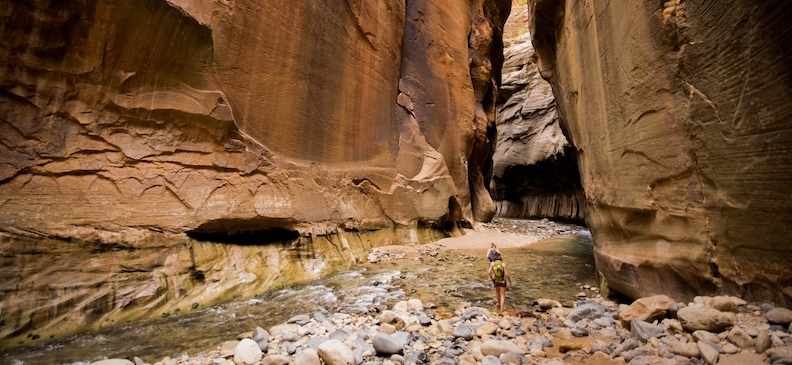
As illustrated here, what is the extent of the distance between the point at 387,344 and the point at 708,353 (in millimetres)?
2384

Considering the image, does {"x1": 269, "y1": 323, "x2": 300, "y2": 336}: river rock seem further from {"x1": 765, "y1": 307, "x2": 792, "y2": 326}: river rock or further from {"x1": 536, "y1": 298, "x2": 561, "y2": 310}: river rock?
{"x1": 765, "y1": 307, "x2": 792, "y2": 326}: river rock

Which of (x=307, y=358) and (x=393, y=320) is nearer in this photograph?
(x=307, y=358)

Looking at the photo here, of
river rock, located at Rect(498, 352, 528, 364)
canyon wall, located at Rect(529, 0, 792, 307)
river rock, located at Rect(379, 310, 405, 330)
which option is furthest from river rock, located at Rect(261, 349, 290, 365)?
canyon wall, located at Rect(529, 0, 792, 307)

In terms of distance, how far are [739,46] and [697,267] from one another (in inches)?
78.4

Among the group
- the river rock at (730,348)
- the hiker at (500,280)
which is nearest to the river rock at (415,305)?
the hiker at (500,280)

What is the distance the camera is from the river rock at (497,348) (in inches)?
127

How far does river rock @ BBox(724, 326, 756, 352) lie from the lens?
8.52 feet

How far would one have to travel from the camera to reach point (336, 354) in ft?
10.5

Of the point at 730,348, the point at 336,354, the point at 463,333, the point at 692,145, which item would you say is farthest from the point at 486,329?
the point at 692,145

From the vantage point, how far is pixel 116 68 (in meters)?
5.59

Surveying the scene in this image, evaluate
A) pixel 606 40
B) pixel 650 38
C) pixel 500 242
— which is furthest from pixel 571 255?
pixel 650 38

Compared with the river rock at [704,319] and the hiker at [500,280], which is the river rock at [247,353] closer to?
the hiker at [500,280]

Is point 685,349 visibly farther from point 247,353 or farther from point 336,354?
point 247,353

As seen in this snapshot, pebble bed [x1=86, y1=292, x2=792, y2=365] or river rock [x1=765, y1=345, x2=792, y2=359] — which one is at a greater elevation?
river rock [x1=765, y1=345, x2=792, y2=359]
